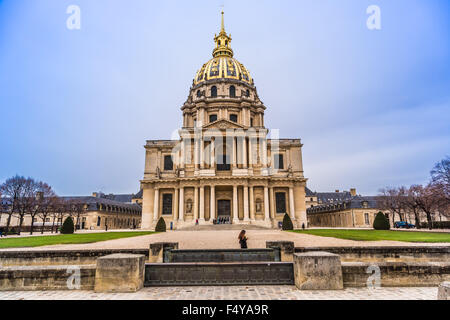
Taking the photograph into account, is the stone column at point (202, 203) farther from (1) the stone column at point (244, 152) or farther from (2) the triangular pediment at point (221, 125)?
(2) the triangular pediment at point (221, 125)

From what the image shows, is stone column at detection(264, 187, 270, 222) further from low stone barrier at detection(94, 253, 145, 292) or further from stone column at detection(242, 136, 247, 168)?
low stone barrier at detection(94, 253, 145, 292)

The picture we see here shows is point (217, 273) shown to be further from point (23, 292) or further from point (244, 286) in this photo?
point (23, 292)

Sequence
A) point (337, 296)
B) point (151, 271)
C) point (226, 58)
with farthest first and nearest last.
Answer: point (226, 58) → point (151, 271) → point (337, 296)

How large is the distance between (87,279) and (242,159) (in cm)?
3809

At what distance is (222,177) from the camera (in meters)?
42.2

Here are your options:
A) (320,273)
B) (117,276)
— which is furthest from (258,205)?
(117,276)

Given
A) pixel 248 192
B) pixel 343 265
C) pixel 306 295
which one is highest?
pixel 248 192

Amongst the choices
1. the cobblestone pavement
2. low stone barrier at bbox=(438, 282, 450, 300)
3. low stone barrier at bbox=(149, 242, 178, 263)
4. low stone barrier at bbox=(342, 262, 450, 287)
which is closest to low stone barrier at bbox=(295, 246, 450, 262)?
low stone barrier at bbox=(342, 262, 450, 287)

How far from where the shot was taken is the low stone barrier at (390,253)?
38.1 feet

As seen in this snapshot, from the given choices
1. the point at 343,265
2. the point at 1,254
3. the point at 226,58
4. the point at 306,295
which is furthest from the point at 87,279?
the point at 226,58

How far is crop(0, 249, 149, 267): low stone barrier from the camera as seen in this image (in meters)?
11.6

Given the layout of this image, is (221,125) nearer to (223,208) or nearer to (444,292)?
(223,208)

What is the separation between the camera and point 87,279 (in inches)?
279

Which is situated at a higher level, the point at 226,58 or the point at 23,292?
the point at 226,58
